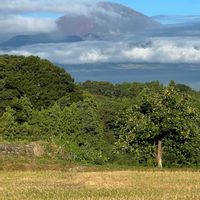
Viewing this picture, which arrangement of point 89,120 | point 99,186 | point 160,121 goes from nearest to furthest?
point 99,186, point 160,121, point 89,120

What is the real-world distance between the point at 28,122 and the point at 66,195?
177ft

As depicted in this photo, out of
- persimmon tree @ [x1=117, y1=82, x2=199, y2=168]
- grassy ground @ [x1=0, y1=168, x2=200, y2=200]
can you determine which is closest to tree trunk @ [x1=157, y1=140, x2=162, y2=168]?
persimmon tree @ [x1=117, y1=82, x2=199, y2=168]

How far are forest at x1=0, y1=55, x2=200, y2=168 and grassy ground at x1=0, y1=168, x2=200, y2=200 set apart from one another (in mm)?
9789

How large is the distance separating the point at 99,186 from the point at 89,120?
180ft

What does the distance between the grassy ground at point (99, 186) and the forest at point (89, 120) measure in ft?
32.1

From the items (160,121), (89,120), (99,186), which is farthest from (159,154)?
(89,120)

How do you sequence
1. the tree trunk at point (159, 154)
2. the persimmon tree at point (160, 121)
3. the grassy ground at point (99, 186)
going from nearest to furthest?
the grassy ground at point (99, 186)
the tree trunk at point (159, 154)
the persimmon tree at point (160, 121)

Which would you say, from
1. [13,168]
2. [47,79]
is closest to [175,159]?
[13,168]

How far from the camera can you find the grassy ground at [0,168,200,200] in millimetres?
16250

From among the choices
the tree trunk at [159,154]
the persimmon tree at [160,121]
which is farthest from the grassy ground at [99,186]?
the persimmon tree at [160,121]

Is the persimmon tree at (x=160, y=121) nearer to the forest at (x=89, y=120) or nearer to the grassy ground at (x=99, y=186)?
the forest at (x=89, y=120)

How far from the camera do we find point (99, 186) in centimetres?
1917

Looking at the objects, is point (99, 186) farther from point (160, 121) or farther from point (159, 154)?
point (160, 121)

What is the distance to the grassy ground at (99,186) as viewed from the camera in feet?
53.3
